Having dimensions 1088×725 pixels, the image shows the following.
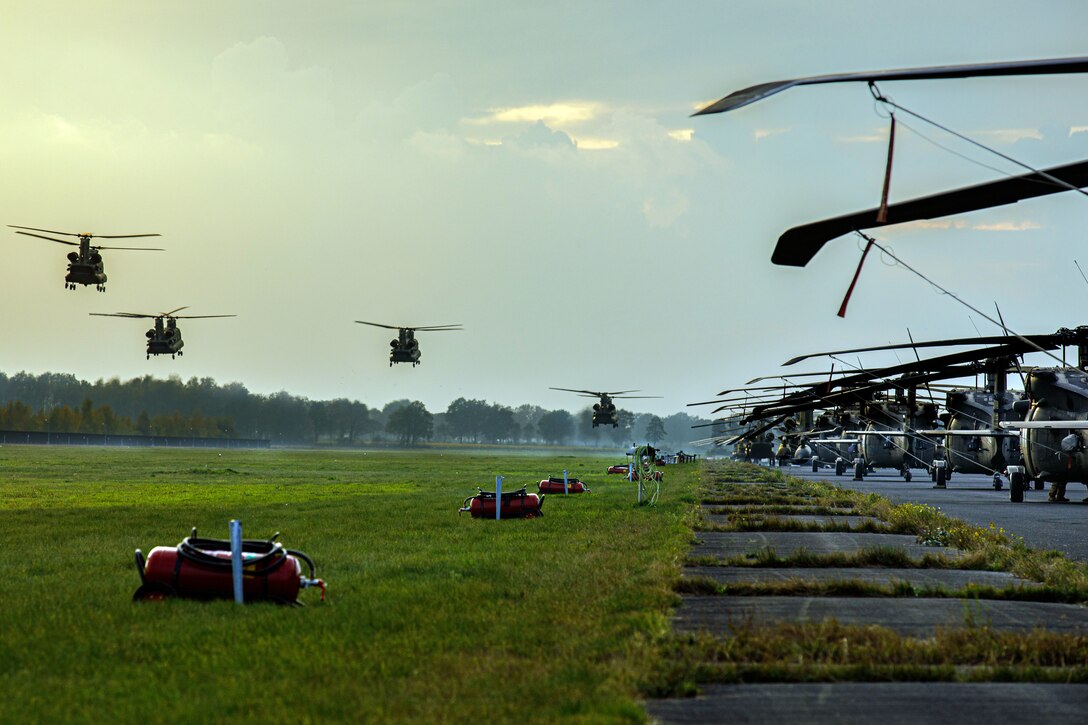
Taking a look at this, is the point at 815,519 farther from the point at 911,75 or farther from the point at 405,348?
the point at 405,348

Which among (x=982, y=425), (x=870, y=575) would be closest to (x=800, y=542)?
(x=870, y=575)

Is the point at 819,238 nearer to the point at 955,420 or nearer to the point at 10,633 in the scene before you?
the point at 10,633

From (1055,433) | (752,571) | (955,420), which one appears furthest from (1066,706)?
(955,420)

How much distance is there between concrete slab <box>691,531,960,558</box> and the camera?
66.9 feet

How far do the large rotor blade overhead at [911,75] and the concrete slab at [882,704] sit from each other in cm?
431

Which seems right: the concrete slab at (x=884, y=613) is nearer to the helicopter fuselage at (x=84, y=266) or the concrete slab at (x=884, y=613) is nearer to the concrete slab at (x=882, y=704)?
the concrete slab at (x=882, y=704)

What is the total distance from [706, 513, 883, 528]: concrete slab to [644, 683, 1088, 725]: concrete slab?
699 inches

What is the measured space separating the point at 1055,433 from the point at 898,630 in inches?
907

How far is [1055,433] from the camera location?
32.1 meters

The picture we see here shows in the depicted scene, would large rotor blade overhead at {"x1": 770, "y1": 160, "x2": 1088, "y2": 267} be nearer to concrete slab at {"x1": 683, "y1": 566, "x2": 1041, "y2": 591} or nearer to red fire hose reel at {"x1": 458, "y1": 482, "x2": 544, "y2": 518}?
concrete slab at {"x1": 683, "y1": 566, "x2": 1041, "y2": 591}

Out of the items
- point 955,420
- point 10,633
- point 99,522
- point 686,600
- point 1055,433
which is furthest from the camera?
point 955,420

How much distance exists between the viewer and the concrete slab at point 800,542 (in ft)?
66.9

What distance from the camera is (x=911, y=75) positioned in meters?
8.91

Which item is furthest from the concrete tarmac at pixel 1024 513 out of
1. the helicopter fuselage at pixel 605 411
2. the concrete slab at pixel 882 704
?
the helicopter fuselage at pixel 605 411
